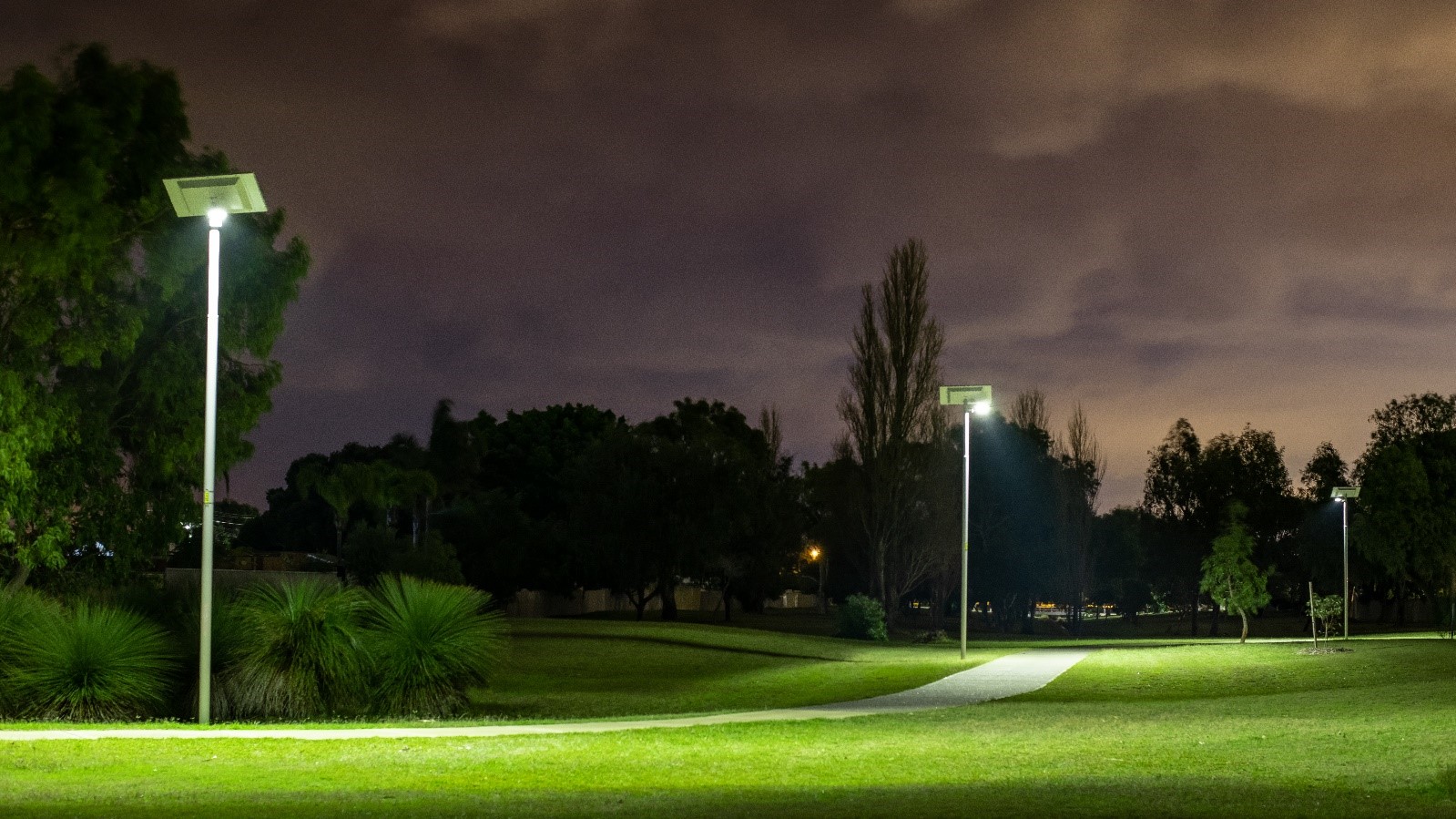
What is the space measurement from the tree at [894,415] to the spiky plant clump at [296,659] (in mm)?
32383

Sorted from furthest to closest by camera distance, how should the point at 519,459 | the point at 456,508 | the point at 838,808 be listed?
the point at 519,459, the point at 456,508, the point at 838,808

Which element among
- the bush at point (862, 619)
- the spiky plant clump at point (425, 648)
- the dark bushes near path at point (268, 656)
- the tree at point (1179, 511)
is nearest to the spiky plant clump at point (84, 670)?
the dark bushes near path at point (268, 656)

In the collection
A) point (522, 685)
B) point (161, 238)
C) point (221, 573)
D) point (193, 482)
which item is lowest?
point (522, 685)

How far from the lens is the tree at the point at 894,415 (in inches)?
1982

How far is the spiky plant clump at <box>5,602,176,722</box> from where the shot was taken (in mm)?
17953

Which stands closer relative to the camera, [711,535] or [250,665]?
[250,665]

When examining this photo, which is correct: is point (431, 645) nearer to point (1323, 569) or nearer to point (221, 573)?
point (221, 573)

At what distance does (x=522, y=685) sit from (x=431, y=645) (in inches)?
347

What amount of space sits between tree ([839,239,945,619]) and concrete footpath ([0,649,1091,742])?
21.1 metres

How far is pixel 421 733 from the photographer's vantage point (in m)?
15.5

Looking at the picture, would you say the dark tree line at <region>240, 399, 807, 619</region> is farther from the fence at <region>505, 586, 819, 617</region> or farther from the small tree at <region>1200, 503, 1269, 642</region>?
the small tree at <region>1200, 503, 1269, 642</region>

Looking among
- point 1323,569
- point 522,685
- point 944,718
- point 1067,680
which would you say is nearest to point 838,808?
point 944,718

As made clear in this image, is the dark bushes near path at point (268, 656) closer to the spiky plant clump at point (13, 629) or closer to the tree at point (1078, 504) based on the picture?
the spiky plant clump at point (13, 629)

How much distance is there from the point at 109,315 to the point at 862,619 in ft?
90.3
